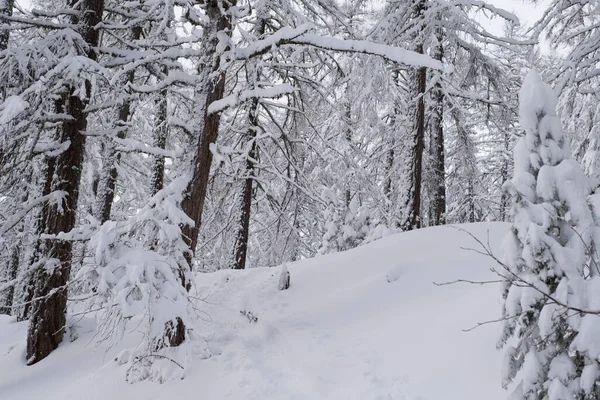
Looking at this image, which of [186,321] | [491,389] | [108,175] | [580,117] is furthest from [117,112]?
[580,117]

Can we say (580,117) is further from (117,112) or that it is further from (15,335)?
(15,335)

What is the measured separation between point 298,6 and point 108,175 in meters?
6.68

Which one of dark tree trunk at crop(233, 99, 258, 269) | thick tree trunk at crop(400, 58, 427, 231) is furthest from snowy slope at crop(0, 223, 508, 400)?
dark tree trunk at crop(233, 99, 258, 269)

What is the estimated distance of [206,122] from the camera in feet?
17.9

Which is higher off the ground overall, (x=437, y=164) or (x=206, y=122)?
(x=437, y=164)

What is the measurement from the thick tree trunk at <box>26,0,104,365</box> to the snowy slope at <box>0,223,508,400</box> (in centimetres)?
36

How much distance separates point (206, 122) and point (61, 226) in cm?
319

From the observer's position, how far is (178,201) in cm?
506

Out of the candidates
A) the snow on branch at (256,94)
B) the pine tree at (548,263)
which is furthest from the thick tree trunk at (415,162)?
the pine tree at (548,263)

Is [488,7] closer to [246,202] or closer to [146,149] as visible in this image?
[246,202]

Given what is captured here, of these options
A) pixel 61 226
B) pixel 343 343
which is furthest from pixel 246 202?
pixel 343 343

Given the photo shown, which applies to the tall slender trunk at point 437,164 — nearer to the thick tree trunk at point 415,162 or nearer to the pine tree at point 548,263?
the thick tree trunk at point 415,162

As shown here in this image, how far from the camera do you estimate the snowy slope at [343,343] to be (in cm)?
434

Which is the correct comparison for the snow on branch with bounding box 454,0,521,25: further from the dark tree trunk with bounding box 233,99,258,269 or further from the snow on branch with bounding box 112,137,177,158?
the snow on branch with bounding box 112,137,177,158
